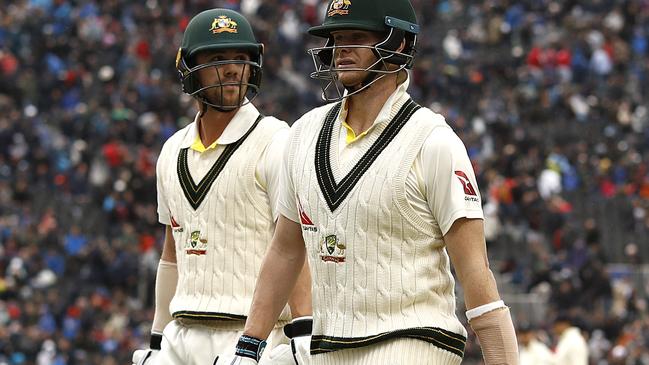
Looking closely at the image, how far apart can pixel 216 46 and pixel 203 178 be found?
63cm

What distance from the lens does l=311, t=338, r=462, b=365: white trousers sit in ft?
18.3

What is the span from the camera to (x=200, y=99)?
748cm

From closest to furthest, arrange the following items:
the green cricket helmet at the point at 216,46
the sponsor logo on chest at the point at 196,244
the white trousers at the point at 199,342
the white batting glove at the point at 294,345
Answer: the white batting glove at the point at 294,345 < the white trousers at the point at 199,342 < the sponsor logo on chest at the point at 196,244 < the green cricket helmet at the point at 216,46

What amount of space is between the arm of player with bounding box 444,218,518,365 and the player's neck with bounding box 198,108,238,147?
88.6 inches

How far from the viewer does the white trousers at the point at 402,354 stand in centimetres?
557

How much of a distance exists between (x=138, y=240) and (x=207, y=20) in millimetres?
15551

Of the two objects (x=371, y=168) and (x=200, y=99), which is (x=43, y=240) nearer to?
(x=200, y=99)

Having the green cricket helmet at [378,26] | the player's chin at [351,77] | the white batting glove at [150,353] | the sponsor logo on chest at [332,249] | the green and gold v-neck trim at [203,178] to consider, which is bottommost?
the white batting glove at [150,353]

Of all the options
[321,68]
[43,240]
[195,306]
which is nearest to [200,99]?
[195,306]

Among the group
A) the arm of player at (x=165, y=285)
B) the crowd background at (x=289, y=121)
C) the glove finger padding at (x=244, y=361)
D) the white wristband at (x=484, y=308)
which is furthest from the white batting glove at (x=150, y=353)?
the crowd background at (x=289, y=121)

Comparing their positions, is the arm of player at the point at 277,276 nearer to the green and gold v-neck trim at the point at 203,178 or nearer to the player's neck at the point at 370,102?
the player's neck at the point at 370,102

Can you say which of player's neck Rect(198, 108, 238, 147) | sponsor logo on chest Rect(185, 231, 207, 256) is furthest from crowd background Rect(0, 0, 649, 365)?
sponsor logo on chest Rect(185, 231, 207, 256)

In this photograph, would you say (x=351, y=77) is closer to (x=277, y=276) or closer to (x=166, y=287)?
(x=277, y=276)

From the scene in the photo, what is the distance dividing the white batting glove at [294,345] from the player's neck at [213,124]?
1.11 m
